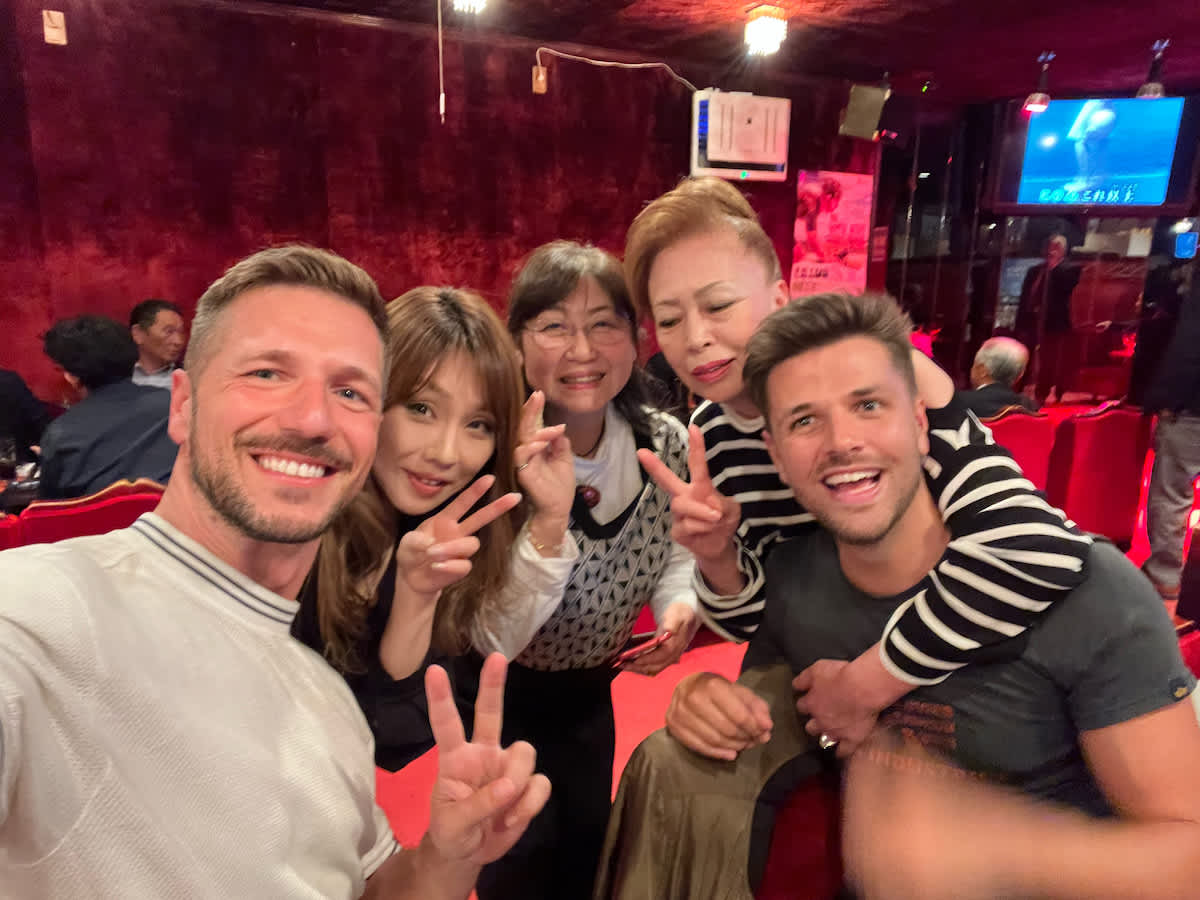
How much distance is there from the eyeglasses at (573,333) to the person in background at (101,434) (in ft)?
6.00

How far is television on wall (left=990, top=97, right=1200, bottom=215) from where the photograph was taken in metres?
5.44

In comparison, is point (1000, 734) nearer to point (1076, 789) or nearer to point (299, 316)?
point (1076, 789)

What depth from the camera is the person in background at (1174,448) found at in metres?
3.70

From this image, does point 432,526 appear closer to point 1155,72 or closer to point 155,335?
point 155,335

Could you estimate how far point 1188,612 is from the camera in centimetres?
179

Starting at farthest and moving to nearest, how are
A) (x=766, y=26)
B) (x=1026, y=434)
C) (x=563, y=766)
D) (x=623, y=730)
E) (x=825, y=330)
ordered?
(x=766, y=26)
(x=1026, y=434)
(x=623, y=730)
(x=563, y=766)
(x=825, y=330)

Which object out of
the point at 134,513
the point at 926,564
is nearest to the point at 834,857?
the point at 926,564

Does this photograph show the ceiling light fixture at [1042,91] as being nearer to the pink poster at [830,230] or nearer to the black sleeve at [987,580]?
the pink poster at [830,230]

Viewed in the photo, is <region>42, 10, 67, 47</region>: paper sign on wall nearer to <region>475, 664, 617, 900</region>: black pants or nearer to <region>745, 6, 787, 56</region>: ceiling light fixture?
<region>745, 6, 787, 56</region>: ceiling light fixture

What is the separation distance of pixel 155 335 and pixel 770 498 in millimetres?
3470

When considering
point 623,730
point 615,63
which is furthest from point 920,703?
point 615,63

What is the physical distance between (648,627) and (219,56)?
3.70 m

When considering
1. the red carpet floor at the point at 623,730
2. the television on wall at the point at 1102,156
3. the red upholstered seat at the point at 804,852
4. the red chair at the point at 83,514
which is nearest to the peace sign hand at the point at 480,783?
the red upholstered seat at the point at 804,852

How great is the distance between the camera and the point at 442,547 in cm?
132
